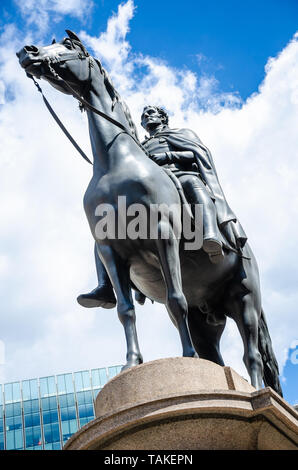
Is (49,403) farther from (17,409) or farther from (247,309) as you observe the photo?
(247,309)

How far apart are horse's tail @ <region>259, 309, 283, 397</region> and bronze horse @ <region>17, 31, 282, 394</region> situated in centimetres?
1

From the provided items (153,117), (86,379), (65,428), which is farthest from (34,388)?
(153,117)

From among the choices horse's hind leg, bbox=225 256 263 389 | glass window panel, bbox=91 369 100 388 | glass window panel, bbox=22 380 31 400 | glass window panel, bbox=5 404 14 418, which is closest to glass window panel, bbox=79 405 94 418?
glass window panel, bbox=91 369 100 388

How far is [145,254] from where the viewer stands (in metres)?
7.40

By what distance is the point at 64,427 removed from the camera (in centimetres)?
5706

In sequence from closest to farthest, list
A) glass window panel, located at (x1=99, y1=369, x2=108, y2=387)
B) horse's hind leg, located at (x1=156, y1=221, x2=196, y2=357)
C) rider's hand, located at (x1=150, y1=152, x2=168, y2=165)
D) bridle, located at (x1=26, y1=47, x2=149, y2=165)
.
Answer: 1. horse's hind leg, located at (x1=156, y1=221, x2=196, y2=357)
2. bridle, located at (x1=26, y1=47, x2=149, y2=165)
3. rider's hand, located at (x1=150, y1=152, x2=168, y2=165)
4. glass window panel, located at (x1=99, y1=369, x2=108, y2=387)

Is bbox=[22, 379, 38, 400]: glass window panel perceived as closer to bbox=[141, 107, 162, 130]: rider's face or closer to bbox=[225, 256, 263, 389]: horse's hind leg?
bbox=[141, 107, 162, 130]: rider's face

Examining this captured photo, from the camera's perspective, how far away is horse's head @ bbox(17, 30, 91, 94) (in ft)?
26.6

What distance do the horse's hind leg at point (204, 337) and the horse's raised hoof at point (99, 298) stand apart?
1434 mm

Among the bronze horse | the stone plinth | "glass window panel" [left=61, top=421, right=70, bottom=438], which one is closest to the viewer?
the stone plinth

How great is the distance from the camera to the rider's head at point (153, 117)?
9.80 meters

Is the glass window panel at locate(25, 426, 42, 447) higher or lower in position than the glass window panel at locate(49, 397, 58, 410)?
lower
